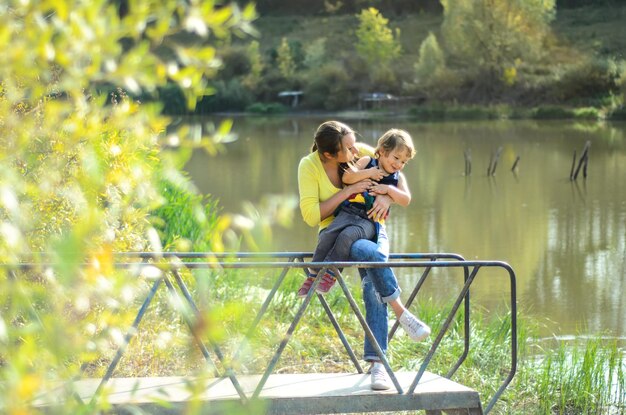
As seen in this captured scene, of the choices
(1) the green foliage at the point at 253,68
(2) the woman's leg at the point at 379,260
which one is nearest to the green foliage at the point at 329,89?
(1) the green foliage at the point at 253,68

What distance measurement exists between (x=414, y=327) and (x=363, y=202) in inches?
23.0

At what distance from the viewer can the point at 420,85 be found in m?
49.8

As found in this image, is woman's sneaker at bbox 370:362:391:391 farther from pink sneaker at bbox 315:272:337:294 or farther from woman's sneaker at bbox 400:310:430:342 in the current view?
pink sneaker at bbox 315:272:337:294

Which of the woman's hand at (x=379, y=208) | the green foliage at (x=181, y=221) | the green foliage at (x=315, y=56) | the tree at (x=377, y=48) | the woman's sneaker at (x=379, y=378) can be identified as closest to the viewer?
the woman's sneaker at (x=379, y=378)

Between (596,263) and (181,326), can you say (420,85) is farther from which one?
(181,326)

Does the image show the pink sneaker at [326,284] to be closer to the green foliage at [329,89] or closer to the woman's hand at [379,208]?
the woman's hand at [379,208]

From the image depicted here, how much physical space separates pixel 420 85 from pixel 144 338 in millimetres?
45047

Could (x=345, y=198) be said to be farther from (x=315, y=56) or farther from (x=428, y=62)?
(x=315, y=56)

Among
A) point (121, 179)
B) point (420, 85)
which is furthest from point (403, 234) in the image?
point (420, 85)

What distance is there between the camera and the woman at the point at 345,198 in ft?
13.0

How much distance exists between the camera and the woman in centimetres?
397

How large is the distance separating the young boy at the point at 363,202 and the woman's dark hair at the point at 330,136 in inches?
4.9

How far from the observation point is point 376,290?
3.98m

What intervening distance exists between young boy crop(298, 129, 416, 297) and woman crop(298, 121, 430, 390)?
0.10 feet
